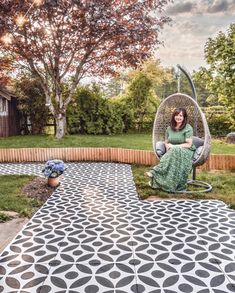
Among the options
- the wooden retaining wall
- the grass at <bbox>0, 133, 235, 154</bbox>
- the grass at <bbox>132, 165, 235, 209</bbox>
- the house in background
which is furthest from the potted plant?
the house in background

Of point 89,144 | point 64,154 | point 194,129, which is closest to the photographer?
point 194,129

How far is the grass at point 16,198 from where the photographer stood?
437 centimetres

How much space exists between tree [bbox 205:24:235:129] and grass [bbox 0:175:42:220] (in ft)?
19.7

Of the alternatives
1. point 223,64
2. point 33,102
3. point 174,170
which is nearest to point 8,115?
point 33,102

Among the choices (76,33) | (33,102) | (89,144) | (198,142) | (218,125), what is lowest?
(89,144)

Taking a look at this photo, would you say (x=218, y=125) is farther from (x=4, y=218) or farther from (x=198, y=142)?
(x=4, y=218)

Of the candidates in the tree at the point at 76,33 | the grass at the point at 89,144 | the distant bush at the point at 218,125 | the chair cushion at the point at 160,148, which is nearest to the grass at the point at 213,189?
the chair cushion at the point at 160,148

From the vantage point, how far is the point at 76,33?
36.6 feet

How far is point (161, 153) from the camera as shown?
5949 mm

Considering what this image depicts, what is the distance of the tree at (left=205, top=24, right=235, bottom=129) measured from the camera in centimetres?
854

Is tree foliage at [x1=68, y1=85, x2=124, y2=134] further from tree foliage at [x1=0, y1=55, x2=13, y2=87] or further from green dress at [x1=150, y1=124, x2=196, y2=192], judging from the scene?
green dress at [x1=150, y1=124, x2=196, y2=192]

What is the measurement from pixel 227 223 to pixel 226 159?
3.87 metres

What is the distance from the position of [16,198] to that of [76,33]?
26.2 feet

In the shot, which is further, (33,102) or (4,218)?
(33,102)
